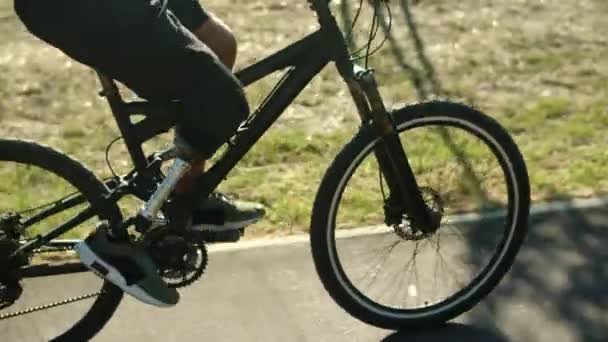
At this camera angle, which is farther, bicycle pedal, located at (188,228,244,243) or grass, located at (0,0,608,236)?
Answer: grass, located at (0,0,608,236)

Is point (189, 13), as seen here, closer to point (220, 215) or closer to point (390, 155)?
point (220, 215)

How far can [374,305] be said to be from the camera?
157 inches

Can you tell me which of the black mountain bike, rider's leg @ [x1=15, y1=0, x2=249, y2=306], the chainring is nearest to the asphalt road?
the black mountain bike

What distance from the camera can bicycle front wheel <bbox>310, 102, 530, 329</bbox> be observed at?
374 centimetres

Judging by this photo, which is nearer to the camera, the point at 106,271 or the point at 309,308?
the point at 106,271

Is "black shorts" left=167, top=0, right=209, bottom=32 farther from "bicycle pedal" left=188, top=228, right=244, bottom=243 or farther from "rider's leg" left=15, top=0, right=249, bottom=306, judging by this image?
"bicycle pedal" left=188, top=228, right=244, bottom=243

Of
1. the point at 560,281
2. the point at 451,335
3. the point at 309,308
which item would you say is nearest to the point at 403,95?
the point at 560,281

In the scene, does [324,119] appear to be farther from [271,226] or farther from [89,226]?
[89,226]

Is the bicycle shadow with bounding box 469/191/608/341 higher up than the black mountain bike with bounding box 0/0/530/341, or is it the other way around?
the black mountain bike with bounding box 0/0/530/341

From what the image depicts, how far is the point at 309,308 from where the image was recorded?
14.0 feet

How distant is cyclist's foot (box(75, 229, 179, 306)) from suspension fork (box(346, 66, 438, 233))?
915 mm

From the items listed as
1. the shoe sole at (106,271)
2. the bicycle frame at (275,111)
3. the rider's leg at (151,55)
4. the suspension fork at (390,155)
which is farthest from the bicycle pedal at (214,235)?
the suspension fork at (390,155)

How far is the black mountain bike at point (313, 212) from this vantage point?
11.9ft

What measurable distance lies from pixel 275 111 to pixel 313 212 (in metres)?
0.39
